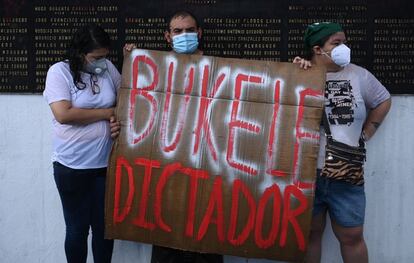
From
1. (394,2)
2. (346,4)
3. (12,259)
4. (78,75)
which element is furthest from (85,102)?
(394,2)

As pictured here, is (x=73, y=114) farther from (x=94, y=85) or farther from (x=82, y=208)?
(x=82, y=208)

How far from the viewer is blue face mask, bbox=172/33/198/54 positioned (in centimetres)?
324

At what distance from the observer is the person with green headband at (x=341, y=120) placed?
10.3 ft

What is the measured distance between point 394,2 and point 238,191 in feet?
5.13

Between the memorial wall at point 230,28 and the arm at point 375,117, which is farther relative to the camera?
the memorial wall at point 230,28

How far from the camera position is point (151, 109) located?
3207mm

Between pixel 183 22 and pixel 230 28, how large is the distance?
478 millimetres

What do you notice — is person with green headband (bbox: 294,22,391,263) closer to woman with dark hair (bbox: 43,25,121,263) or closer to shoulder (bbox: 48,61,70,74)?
woman with dark hair (bbox: 43,25,121,263)

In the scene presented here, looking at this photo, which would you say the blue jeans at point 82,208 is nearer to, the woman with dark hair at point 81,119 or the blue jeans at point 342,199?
the woman with dark hair at point 81,119

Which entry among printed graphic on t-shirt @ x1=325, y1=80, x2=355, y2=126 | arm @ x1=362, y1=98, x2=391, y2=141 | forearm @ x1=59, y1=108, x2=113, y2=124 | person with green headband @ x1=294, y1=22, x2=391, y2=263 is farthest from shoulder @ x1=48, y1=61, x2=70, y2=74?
arm @ x1=362, y1=98, x2=391, y2=141

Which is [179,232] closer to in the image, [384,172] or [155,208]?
[155,208]

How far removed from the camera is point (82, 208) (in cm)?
334

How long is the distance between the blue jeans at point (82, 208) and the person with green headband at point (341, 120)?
4.01 ft

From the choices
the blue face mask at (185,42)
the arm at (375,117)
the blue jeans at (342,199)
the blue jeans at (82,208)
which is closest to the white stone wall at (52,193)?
the arm at (375,117)
